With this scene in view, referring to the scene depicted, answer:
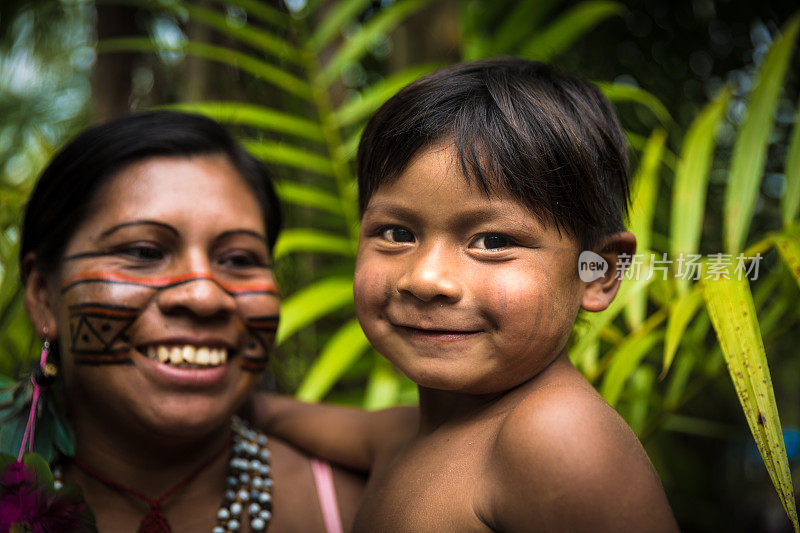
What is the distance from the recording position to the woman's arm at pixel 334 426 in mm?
1239

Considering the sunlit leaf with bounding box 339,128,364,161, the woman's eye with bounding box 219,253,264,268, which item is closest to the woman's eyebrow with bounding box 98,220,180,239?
the woman's eye with bounding box 219,253,264,268

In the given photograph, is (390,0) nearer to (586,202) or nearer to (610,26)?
(610,26)

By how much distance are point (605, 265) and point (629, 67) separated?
1483mm

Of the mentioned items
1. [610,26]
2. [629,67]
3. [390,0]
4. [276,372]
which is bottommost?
[276,372]

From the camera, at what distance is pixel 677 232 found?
4.52 ft

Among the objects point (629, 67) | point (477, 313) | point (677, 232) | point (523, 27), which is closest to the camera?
point (477, 313)

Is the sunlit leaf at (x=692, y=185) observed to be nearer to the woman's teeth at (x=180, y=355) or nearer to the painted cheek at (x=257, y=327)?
the painted cheek at (x=257, y=327)

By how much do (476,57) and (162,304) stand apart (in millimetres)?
1002

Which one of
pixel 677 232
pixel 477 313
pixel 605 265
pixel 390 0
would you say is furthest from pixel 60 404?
pixel 390 0

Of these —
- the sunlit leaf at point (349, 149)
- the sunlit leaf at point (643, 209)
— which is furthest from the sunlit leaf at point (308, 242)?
the sunlit leaf at point (643, 209)

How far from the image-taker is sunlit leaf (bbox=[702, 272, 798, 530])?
0.86 m

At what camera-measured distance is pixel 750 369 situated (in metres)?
0.95

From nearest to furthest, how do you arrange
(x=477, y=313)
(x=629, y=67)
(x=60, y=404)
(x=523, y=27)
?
(x=477, y=313), (x=60, y=404), (x=523, y=27), (x=629, y=67)

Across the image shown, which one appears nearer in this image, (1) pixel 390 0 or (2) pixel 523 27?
(2) pixel 523 27
